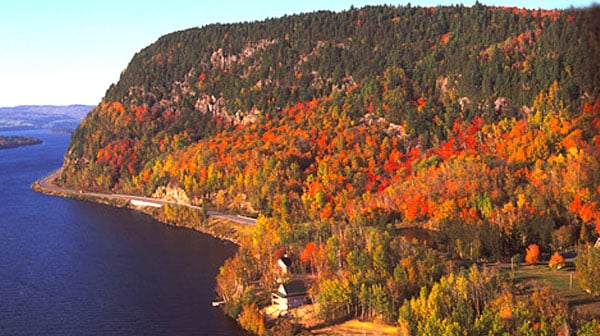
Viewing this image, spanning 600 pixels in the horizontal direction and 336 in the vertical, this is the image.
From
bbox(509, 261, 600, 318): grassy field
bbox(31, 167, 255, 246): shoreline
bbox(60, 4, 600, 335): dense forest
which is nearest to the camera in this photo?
bbox(509, 261, 600, 318): grassy field

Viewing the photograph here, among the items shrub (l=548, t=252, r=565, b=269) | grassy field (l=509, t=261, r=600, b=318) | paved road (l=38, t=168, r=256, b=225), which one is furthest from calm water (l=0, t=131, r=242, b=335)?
shrub (l=548, t=252, r=565, b=269)

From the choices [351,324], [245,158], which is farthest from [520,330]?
[245,158]

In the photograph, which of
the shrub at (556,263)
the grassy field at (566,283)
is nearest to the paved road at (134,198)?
the grassy field at (566,283)

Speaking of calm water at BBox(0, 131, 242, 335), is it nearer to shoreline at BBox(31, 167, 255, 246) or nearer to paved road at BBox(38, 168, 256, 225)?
shoreline at BBox(31, 167, 255, 246)

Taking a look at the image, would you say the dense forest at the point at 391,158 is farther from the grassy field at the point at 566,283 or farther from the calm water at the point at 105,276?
the calm water at the point at 105,276

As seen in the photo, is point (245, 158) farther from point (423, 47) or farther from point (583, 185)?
point (583, 185)

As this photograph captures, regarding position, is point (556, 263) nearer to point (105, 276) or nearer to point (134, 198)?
point (105, 276)
